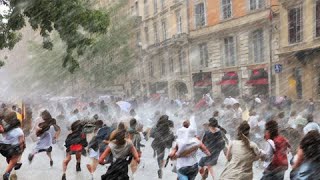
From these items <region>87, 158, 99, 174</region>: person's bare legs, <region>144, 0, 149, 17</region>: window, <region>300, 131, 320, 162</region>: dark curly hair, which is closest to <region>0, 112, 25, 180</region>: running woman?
<region>87, 158, 99, 174</region>: person's bare legs

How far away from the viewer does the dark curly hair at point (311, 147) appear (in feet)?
18.6

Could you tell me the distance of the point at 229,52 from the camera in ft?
113

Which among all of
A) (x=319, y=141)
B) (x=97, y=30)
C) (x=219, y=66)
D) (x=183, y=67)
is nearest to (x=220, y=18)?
(x=219, y=66)

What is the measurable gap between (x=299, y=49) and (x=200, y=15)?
42.9ft

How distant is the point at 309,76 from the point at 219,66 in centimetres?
952

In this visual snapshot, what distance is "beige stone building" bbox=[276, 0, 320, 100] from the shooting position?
1017 inches

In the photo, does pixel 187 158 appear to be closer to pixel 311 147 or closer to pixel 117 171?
pixel 117 171

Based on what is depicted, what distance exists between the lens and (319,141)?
18.9 ft

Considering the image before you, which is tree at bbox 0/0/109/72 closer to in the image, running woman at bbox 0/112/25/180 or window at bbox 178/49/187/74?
running woman at bbox 0/112/25/180

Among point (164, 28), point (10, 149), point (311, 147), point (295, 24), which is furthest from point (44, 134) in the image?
point (164, 28)

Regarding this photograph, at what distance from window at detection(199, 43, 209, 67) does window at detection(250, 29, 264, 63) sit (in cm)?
602

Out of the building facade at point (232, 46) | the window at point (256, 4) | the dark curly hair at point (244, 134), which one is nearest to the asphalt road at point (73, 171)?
the dark curly hair at point (244, 134)

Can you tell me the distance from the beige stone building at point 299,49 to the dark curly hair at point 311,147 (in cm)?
2035

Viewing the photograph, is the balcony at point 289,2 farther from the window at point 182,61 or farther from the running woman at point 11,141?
the running woman at point 11,141
